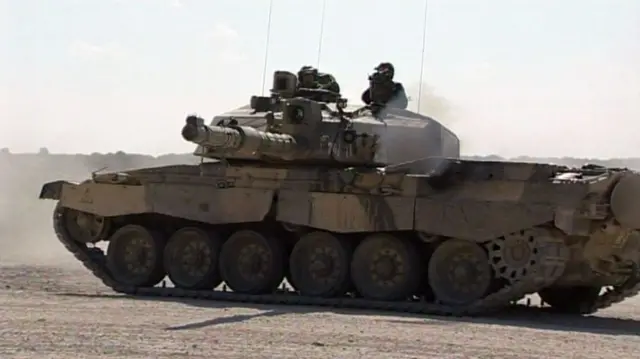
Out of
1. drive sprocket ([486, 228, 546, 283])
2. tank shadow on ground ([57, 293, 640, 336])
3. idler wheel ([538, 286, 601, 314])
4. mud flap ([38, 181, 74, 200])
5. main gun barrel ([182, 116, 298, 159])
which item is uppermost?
main gun barrel ([182, 116, 298, 159])

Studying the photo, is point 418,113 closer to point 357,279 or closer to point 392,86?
point 392,86

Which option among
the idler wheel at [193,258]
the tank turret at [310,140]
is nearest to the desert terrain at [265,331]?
the idler wheel at [193,258]

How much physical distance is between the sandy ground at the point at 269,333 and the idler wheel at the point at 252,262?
1.79 m

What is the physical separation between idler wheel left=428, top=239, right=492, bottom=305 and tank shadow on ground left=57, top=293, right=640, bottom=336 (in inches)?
21.7

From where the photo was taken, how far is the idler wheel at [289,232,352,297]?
21.8m

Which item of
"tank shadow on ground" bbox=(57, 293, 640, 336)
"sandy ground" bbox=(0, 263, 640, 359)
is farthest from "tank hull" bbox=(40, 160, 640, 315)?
"sandy ground" bbox=(0, 263, 640, 359)

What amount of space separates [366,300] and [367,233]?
1.16 m

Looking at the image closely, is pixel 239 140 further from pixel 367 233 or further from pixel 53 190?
pixel 53 190

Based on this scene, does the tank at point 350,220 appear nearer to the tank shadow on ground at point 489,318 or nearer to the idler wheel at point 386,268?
the idler wheel at point 386,268

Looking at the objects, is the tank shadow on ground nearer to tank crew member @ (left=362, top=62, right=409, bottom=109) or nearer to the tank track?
the tank track

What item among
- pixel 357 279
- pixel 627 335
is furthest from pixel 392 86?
pixel 627 335

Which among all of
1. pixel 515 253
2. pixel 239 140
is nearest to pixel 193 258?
pixel 239 140

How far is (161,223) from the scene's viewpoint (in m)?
24.0

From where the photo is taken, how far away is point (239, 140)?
66.0 ft
